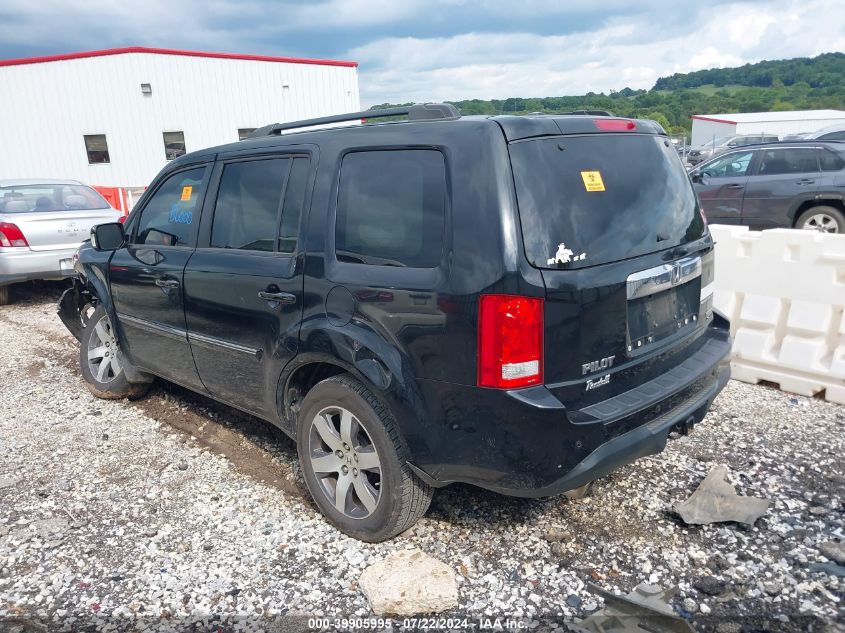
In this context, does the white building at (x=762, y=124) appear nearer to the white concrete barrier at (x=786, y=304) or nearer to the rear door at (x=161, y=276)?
the white concrete barrier at (x=786, y=304)

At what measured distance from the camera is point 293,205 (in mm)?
3215

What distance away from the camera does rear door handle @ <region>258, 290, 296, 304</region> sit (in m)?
3.10

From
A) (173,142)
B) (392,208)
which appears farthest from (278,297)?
(173,142)

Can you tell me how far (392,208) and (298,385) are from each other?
112 cm

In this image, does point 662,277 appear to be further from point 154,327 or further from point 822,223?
point 822,223

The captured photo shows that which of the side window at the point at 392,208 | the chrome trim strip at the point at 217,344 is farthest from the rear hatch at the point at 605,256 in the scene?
the chrome trim strip at the point at 217,344

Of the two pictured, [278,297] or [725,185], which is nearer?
[278,297]

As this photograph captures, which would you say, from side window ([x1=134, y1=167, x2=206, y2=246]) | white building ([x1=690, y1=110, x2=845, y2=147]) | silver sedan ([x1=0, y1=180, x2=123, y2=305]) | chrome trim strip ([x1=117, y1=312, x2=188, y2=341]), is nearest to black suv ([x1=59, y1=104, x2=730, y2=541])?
side window ([x1=134, y1=167, x2=206, y2=246])

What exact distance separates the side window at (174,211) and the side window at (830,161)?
925cm

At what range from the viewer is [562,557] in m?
2.91

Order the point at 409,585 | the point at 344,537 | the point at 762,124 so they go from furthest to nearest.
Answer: the point at 762,124
the point at 344,537
the point at 409,585

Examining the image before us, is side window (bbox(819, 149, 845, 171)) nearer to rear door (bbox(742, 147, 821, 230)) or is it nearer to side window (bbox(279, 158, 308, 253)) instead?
rear door (bbox(742, 147, 821, 230))

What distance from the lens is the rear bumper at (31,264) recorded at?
784 cm

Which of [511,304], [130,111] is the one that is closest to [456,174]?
[511,304]
